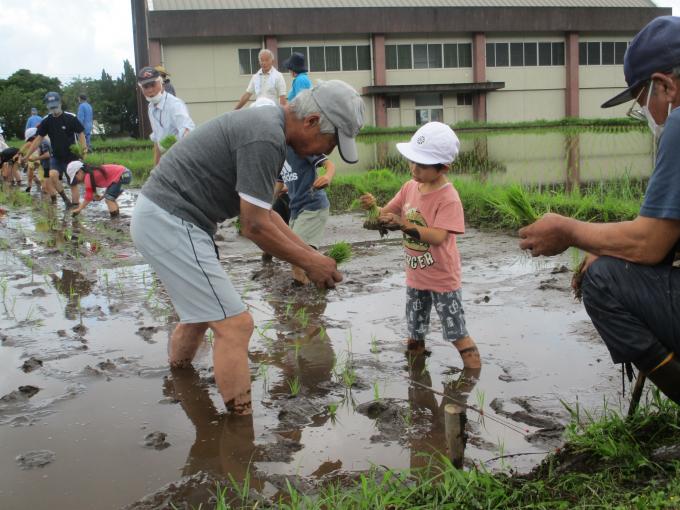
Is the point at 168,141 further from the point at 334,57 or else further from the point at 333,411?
the point at 334,57

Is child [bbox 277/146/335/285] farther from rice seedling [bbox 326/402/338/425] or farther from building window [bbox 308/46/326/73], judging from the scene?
building window [bbox 308/46/326/73]

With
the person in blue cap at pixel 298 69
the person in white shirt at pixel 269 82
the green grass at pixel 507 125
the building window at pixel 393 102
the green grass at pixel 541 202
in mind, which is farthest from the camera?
the building window at pixel 393 102

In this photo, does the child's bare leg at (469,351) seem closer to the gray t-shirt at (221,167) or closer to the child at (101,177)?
the gray t-shirt at (221,167)

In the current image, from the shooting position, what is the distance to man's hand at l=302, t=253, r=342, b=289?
3.30 metres

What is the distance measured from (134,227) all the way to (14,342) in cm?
168

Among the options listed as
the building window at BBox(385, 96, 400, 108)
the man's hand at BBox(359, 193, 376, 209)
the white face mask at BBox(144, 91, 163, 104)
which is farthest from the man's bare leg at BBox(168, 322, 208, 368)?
the building window at BBox(385, 96, 400, 108)

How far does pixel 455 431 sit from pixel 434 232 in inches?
58.8

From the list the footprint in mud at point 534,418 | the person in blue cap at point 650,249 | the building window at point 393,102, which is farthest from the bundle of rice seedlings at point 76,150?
the building window at point 393,102

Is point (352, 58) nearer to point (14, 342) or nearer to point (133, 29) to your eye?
point (133, 29)

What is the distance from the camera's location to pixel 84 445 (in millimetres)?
3088

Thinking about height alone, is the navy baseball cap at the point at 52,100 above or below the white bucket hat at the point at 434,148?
above

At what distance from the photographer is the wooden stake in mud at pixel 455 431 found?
2428 mm

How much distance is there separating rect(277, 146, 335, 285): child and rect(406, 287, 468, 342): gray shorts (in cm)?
162

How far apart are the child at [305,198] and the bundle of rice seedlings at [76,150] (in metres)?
6.43
